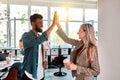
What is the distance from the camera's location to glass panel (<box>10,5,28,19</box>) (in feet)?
25.6

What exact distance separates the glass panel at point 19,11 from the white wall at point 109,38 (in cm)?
613

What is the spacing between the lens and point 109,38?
78.7 inches

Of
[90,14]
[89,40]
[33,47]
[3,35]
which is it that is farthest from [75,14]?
[89,40]

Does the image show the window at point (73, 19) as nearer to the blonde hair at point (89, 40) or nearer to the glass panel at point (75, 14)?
the glass panel at point (75, 14)

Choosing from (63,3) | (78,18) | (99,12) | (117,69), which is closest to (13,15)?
(63,3)

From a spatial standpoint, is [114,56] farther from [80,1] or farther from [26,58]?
[80,1]

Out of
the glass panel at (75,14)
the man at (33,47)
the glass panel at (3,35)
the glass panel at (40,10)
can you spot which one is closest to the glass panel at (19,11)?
the glass panel at (40,10)

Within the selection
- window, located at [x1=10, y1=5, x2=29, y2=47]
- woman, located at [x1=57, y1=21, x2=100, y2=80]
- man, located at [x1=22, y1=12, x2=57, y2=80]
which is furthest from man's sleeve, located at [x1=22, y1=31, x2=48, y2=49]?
window, located at [x1=10, y1=5, x2=29, y2=47]

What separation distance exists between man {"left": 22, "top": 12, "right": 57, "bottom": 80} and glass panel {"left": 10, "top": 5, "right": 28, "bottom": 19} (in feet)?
20.6

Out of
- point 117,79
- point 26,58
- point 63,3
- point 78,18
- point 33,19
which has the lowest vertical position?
point 117,79

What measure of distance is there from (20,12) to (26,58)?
6361 millimetres

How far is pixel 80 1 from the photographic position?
8391 millimetres

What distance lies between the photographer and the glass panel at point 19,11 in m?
7.80

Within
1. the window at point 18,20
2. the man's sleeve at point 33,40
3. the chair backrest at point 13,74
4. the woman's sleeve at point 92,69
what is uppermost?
the window at point 18,20
